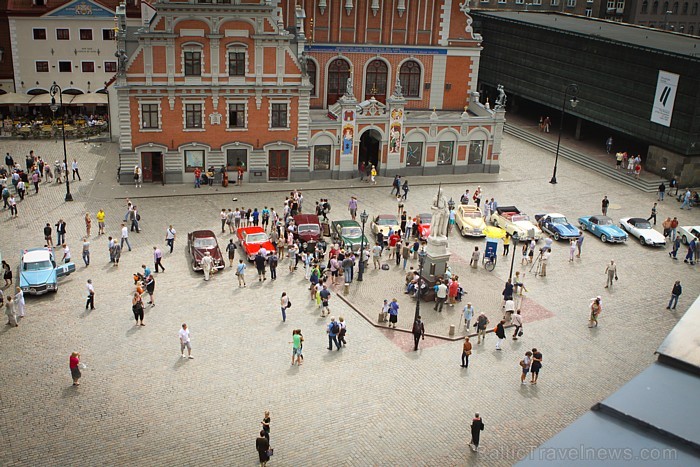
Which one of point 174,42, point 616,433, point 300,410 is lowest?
point 300,410

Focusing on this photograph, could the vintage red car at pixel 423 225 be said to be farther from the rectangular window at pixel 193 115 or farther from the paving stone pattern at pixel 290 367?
the rectangular window at pixel 193 115

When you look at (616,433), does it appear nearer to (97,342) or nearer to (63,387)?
(63,387)

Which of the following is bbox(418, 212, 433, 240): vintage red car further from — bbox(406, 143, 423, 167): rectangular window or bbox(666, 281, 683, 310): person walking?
bbox(666, 281, 683, 310): person walking

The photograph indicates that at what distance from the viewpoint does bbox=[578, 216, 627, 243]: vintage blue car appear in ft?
143

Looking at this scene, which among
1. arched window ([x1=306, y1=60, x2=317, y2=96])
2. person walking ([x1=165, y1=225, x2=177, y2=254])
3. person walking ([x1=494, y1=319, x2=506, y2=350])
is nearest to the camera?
person walking ([x1=494, y1=319, x2=506, y2=350])

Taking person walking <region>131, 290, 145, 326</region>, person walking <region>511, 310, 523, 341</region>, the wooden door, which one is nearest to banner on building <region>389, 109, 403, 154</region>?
the wooden door

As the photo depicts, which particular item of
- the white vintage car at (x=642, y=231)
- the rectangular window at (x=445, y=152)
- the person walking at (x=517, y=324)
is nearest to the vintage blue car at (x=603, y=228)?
the white vintage car at (x=642, y=231)

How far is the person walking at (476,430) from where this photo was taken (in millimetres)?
23688

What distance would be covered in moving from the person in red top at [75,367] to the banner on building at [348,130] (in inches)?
1185

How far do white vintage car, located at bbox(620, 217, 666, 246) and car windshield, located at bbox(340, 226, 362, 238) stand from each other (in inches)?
639

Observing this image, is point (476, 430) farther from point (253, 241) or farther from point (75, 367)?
point (253, 241)

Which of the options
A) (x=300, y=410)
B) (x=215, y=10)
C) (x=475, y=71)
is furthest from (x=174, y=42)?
(x=300, y=410)

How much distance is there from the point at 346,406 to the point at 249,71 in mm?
29094

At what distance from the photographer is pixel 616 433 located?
14.4 m
